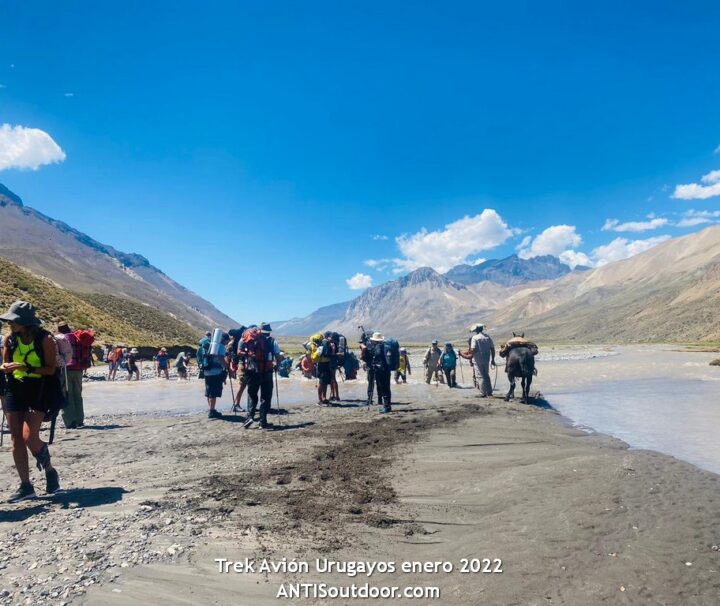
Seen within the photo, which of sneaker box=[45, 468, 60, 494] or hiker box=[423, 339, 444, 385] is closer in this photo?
sneaker box=[45, 468, 60, 494]

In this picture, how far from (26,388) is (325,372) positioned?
1117 centimetres

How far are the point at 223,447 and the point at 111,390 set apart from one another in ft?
58.6

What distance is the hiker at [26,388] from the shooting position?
6539 millimetres

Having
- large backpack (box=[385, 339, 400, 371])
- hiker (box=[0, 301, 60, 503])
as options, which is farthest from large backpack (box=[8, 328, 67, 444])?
large backpack (box=[385, 339, 400, 371])

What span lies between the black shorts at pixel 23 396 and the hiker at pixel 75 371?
19.4 feet

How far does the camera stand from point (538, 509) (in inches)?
239

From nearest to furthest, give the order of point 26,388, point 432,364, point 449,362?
point 26,388
point 449,362
point 432,364

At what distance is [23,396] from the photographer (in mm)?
6566

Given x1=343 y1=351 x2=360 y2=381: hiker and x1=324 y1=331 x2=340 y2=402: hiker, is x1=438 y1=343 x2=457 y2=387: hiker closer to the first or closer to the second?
x1=343 y1=351 x2=360 y2=381: hiker

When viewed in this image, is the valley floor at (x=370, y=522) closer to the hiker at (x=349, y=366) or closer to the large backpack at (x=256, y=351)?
the large backpack at (x=256, y=351)

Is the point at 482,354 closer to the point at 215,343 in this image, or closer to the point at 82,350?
the point at 215,343

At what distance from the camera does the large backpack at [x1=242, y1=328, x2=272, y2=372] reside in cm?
1184

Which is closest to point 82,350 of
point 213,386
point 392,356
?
point 213,386

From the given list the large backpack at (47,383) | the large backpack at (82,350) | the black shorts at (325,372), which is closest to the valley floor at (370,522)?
the large backpack at (47,383)
